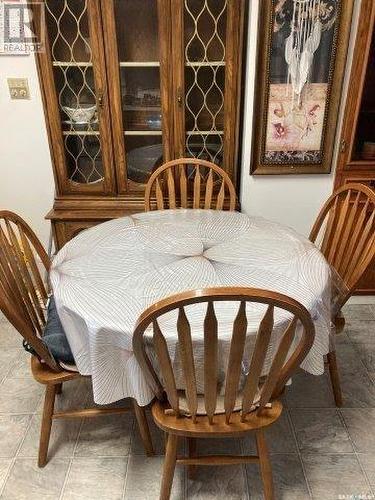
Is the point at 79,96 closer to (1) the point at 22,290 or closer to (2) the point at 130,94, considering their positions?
(2) the point at 130,94

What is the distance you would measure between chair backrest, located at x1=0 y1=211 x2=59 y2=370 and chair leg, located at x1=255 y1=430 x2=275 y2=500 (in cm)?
70

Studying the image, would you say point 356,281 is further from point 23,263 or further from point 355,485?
point 23,263

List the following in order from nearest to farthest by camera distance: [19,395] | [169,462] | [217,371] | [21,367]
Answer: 1. [217,371]
2. [169,462]
3. [19,395]
4. [21,367]

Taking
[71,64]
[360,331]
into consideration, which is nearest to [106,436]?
[360,331]

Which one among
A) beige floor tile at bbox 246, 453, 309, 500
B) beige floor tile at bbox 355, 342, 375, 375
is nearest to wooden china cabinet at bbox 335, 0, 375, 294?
beige floor tile at bbox 355, 342, 375, 375

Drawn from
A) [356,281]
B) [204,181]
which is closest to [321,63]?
[204,181]

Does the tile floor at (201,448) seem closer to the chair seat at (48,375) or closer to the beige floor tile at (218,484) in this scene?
the beige floor tile at (218,484)

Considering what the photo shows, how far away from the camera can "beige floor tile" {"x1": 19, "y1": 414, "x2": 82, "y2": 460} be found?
1435 mm

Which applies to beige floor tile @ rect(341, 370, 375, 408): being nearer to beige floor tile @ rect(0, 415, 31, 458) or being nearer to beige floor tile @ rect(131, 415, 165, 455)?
beige floor tile @ rect(131, 415, 165, 455)

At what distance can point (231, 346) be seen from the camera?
0.88 metres

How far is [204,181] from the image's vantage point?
2.20m

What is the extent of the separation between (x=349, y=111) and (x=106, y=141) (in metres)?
1.32

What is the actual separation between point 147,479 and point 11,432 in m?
0.62

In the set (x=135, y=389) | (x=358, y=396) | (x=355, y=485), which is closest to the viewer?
(x=135, y=389)
